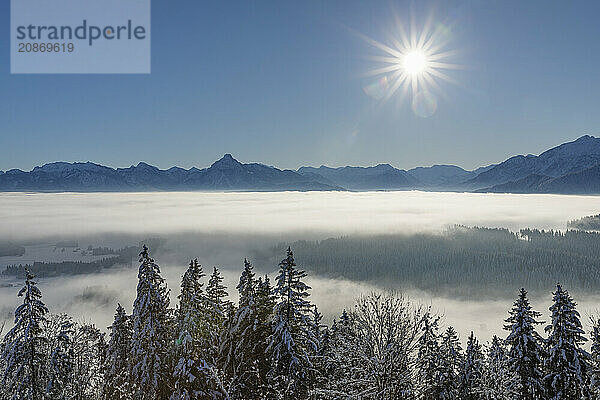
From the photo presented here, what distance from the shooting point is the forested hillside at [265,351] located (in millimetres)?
20922

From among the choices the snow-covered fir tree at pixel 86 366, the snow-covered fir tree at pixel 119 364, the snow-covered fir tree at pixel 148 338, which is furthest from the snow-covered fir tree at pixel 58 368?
the snow-covered fir tree at pixel 148 338

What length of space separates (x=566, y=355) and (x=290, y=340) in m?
19.5

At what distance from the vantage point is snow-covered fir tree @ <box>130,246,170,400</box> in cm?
2125

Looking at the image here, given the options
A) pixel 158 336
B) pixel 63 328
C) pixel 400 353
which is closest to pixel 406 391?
pixel 400 353

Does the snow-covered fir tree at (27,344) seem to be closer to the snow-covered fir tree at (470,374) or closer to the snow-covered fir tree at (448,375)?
the snow-covered fir tree at (448,375)

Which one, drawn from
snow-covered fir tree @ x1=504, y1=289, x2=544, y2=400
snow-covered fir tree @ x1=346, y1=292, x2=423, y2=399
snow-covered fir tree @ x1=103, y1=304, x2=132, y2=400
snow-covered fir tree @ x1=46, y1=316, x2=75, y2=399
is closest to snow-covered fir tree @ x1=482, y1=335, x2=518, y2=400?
snow-covered fir tree @ x1=504, y1=289, x2=544, y2=400

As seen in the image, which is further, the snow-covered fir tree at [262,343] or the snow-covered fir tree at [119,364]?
the snow-covered fir tree at [119,364]

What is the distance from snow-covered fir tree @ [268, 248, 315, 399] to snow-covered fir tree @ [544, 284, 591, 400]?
56.9 ft

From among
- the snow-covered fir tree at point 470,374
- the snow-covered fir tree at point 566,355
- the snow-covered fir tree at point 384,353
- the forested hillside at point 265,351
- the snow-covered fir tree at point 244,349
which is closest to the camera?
the snow-covered fir tree at point 384,353

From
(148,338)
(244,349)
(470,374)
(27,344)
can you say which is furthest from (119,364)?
(470,374)

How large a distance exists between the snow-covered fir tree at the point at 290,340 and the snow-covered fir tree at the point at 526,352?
1578 centimetres

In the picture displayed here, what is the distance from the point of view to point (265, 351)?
75.8 ft

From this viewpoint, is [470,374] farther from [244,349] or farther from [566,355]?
[244,349]

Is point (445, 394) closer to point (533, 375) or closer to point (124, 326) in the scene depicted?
point (533, 375)
